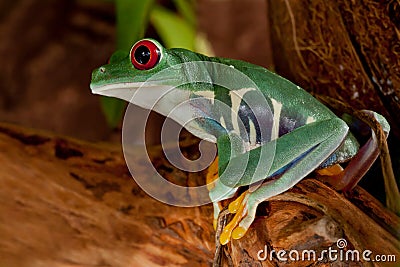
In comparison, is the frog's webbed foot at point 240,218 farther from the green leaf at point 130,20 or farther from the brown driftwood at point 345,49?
the green leaf at point 130,20

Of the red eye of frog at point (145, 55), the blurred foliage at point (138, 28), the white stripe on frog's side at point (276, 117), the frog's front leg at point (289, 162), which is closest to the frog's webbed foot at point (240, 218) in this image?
the frog's front leg at point (289, 162)

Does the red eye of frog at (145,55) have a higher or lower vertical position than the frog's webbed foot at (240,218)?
higher

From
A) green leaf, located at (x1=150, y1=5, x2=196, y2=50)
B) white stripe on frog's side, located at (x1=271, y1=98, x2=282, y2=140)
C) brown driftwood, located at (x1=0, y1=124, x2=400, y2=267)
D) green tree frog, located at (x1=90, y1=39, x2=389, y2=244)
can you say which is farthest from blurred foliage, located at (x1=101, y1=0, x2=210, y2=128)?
white stripe on frog's side, located at (x1=271, y1=98, x2=282, y2=140)

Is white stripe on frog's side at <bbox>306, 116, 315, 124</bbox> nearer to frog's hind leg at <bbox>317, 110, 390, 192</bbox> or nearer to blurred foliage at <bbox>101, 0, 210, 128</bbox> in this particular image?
frog's hind leg at <bbox>317, 110, 390, 192</bbox>

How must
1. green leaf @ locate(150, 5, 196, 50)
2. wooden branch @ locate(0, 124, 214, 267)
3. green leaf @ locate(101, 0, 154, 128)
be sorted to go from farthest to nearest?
green leaf @ locate(150, 5, 196, 50)
green leaf @ locate(101, 0, 154, 128)
wooden branch @ locate(0, 124, 214, 267)

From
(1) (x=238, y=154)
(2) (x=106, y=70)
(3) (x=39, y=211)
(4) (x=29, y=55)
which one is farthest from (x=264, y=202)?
(4) (x=29, y=55)

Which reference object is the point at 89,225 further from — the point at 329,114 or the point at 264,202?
the point at 329,114

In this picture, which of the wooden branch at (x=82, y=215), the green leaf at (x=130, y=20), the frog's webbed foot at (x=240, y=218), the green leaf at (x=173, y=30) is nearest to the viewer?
the frog's webbed foot at (x=240, y=218)

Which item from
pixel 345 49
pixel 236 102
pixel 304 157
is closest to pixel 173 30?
pixel 345 49
